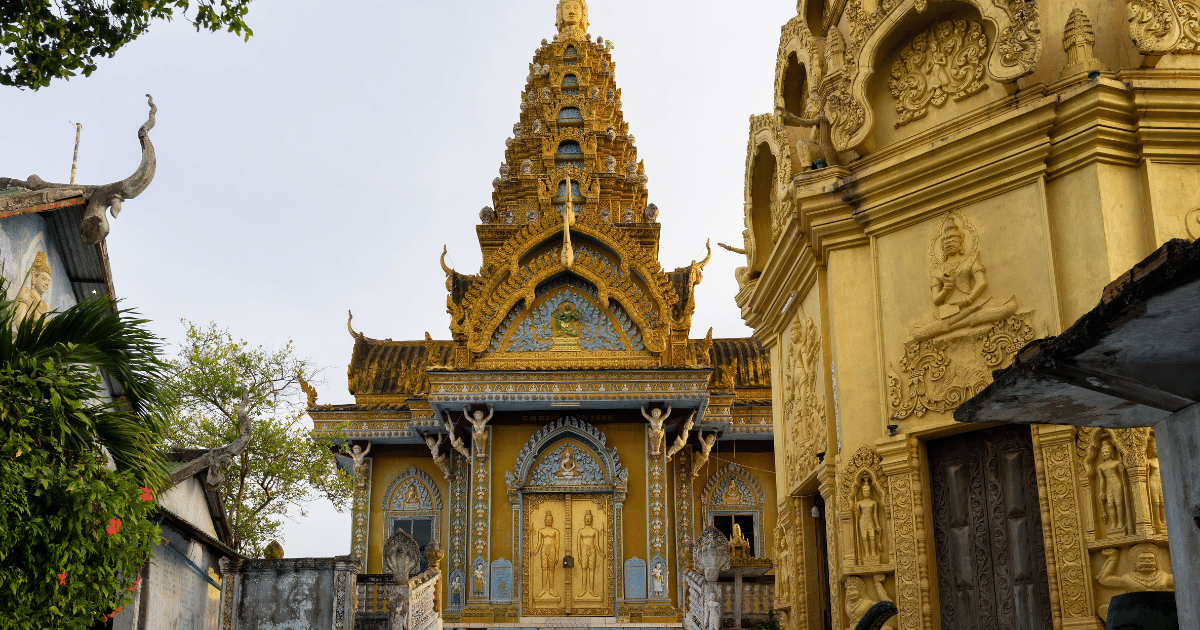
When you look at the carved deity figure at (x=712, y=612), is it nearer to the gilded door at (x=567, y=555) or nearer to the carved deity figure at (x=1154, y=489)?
the carved deity figure at (x=1154, y=489)

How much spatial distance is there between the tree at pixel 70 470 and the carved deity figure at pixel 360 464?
13957 millimetres

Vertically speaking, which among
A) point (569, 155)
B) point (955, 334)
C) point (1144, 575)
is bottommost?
point (1144, 575)

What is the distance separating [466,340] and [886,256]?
12.3m


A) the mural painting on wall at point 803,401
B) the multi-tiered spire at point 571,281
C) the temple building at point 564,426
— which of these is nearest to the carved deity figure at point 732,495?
the temple building at point 564,426

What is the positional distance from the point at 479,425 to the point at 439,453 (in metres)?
2.17

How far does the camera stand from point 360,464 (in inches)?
833

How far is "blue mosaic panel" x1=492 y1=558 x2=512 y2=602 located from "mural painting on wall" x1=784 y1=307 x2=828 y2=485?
9.51 meters

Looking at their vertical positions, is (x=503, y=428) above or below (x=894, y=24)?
below

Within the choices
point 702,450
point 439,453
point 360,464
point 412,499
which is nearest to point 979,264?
point 702,450

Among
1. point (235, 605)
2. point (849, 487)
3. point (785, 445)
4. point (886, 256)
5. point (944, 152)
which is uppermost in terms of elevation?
point (944, 152)

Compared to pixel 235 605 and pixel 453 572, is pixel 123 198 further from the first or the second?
pixel 453 572

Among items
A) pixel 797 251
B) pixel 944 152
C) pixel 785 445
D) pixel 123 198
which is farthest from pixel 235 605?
pixel 944 152

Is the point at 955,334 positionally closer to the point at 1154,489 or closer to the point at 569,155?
the point at 1154,489

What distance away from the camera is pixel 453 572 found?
19.4m
